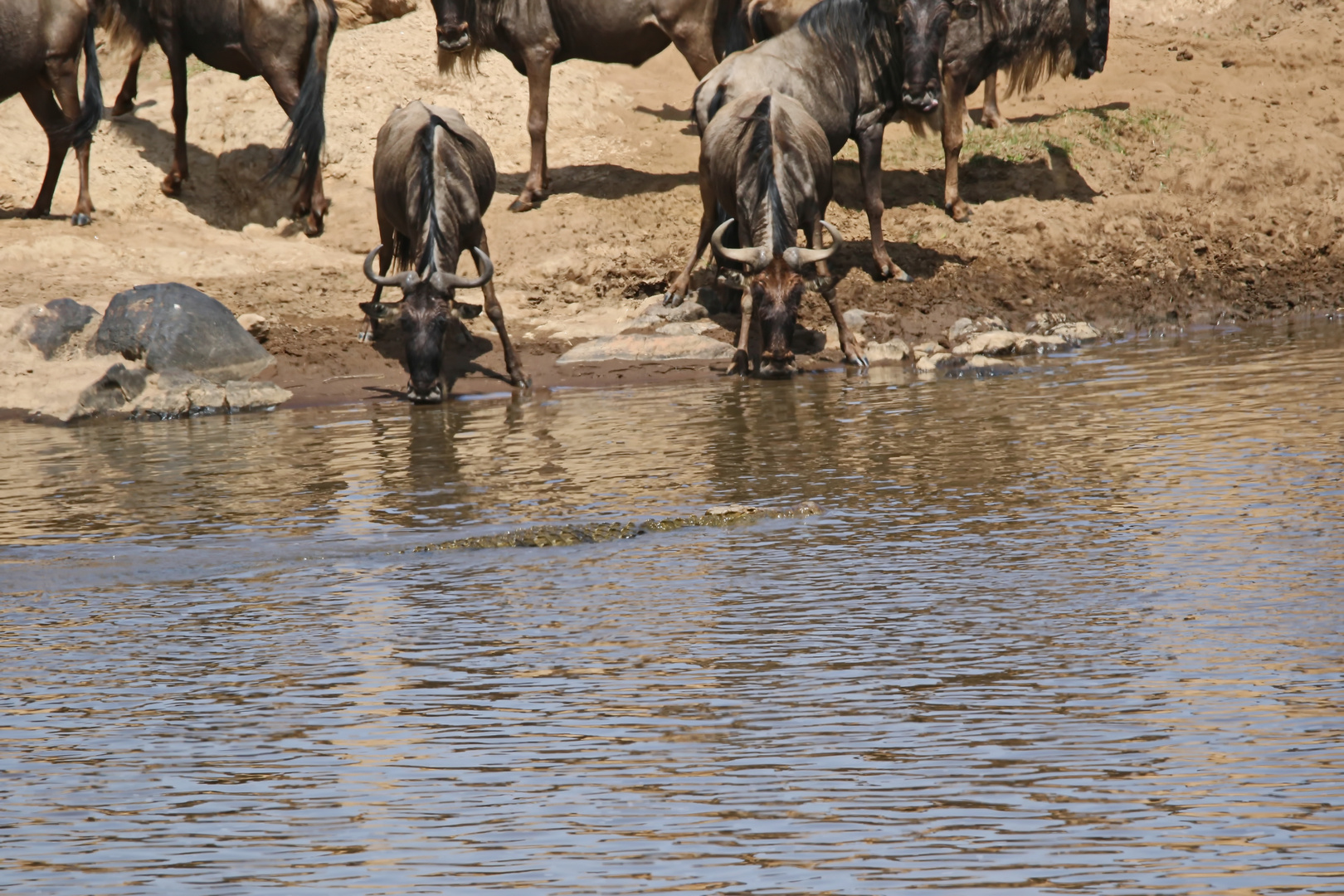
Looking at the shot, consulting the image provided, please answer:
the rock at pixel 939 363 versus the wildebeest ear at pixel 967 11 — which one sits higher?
the wildebeest ear at pixel 967 11

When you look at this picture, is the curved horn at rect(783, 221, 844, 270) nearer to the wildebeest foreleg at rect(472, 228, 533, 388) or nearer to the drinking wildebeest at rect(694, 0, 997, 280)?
the drinking wildebeest at rect(694, 0, 997, 280)

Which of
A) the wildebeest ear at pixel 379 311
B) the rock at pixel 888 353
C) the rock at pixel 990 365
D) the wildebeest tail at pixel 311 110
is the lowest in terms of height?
the rock at pixel 990 365

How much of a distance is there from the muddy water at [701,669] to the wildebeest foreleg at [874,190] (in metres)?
4.91

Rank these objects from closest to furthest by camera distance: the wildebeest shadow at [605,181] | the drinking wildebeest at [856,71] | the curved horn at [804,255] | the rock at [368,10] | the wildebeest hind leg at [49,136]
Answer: the curved horn at [804,255], the drinking wildebeest at [856,71], the wildebeest hind leg at [49,136], the wildebeest shadow at [605,181], the rock at [368,10]

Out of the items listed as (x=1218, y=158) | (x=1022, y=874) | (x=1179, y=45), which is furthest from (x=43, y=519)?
(x=1179, y=45)

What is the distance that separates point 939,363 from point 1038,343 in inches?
45.8

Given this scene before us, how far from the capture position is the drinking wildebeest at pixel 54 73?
14.5 metres

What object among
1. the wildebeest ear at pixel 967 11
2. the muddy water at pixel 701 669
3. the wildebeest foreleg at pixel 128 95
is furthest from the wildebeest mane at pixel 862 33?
the wildebeest foreleg at pixel 128 95

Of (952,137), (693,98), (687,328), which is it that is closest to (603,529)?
(687,328)

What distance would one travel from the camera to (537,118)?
15.4 meters

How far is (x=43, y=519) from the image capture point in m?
7.85

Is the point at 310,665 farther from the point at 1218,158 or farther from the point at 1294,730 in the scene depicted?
the point at 1218,158

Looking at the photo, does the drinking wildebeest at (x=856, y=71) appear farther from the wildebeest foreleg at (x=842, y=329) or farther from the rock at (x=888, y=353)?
the rock at (x=888, y=353)

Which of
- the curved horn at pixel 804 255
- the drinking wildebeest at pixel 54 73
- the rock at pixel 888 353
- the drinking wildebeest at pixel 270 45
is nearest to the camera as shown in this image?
the curved horn at pixel 804 255
